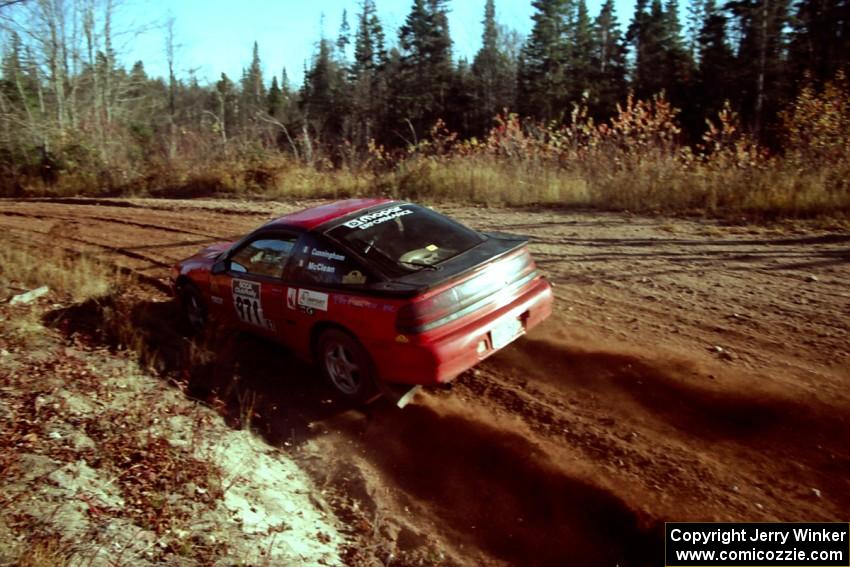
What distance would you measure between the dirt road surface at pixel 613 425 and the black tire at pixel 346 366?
0.20 m

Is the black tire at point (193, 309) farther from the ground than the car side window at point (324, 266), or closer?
closer

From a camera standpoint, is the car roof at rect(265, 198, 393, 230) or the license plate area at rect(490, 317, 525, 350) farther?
the car roof at rect(265, 198, 393, 230)

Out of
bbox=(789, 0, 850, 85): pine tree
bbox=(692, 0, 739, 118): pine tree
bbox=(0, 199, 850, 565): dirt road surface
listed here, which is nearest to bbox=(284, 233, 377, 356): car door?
bbox=(0, 199, 850, 565): dirt road surface

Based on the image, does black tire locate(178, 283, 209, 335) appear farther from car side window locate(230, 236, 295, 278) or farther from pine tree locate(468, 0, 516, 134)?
pine tree locate(468, 0, 516, 134)

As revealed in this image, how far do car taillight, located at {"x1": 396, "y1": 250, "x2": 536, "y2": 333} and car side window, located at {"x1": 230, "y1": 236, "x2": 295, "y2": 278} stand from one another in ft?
5.15

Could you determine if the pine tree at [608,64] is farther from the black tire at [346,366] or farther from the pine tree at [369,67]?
the black tire at [346,366]

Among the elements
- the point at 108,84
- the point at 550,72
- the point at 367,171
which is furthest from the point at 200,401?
the point at 550,72

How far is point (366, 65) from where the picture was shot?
58156 mm

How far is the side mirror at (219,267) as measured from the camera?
6016 millimetres

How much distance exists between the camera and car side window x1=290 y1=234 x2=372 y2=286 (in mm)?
4719

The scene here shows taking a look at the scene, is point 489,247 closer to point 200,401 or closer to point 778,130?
point 200,401

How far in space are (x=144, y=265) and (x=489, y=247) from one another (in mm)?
5962

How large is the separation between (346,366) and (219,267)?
6.48ft

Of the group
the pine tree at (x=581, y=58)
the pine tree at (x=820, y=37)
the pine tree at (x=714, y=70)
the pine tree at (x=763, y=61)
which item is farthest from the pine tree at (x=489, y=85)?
the pine tree at (x=820, y=37)
